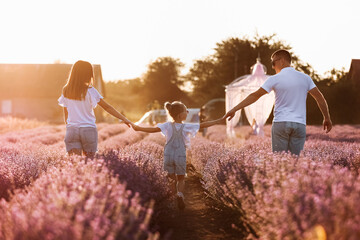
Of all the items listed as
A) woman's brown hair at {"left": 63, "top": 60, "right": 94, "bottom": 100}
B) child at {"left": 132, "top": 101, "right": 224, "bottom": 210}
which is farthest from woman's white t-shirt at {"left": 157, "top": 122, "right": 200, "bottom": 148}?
woman's brown hair at {"left": 63, "top": 60, "right": 94, "bottom": 100}

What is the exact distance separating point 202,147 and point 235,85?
24.9 ft

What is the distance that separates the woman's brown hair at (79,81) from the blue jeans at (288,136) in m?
2.20

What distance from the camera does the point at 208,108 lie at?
3962 cm

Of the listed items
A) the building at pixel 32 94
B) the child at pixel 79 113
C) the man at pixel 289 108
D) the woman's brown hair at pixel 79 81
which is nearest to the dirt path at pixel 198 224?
the man at pixel 289 108

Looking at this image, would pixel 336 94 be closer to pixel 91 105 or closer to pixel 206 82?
pixel 206 82

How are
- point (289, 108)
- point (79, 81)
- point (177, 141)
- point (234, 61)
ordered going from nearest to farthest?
point (79, 81) → point (289, 108) → point (177, 141) → point (234, 61)

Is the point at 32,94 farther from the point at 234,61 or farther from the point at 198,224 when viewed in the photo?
the point at 198,224

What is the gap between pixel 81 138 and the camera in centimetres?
481

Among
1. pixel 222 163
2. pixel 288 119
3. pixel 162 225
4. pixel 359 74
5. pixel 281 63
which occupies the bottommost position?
pixel 162 225

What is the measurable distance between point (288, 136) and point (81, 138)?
2349mm

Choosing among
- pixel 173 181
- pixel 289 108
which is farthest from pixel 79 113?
pixel 289 108

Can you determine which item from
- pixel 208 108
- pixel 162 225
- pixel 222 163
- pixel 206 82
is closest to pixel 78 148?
pixel 162 225

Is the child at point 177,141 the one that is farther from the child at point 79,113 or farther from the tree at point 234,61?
the tree at point 234,61

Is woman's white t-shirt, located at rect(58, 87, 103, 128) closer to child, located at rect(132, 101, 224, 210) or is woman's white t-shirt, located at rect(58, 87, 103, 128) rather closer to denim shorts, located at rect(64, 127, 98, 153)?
denim shorts, located at rect(64, 127, 98, 153)
